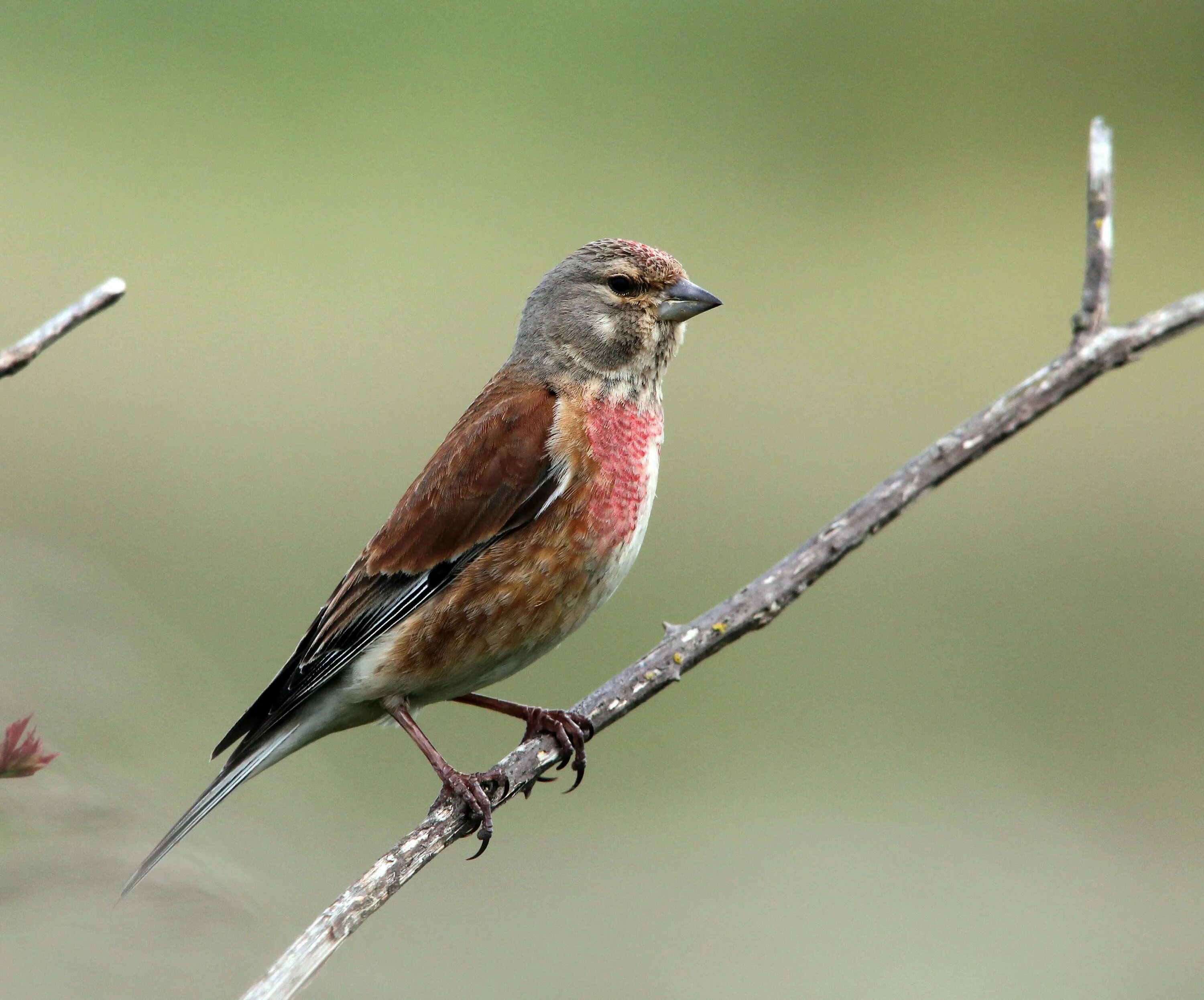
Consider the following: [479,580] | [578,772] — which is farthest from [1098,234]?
[578,772]

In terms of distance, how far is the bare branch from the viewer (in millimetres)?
2666

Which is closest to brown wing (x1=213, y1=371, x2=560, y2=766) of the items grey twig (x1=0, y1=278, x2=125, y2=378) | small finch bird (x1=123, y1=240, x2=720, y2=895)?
small finch bird (x1=123, y1=240, x2=720, y2=895)

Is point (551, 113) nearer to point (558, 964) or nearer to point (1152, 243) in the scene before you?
point (1152, 243)

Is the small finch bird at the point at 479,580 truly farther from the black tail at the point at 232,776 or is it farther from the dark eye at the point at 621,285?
the dark eye at the point at 621,285

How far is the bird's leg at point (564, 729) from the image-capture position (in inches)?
113

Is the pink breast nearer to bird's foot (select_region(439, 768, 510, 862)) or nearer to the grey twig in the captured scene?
bird's foot (select_region(439, 768, 510, 862))

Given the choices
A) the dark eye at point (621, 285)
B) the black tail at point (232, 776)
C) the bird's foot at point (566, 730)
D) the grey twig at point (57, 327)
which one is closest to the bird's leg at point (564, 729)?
the bird's foot at point (566, 730)

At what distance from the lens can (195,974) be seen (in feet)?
5.58

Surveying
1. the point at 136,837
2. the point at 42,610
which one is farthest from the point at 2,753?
the point at 42,610

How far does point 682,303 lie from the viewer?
3.18m

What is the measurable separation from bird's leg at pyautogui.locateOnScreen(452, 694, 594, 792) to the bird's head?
2.39 feet

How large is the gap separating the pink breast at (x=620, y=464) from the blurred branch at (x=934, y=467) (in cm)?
27

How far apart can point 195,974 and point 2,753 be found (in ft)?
1.92

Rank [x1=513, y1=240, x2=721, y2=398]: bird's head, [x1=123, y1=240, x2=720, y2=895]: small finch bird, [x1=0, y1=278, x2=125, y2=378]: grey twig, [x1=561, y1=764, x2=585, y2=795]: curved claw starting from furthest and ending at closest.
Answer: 1. [x1=513, y1=240, x2=721, y2=398]: bird's head
2. [x1=561, y1=764, x2=585, y2=795]: curved claw
3. [x1=123, y1=240, x2=720, y2=895]: small finch bird
4. [x1=0, y1=278, x2=125, y2=378]: grey twig
